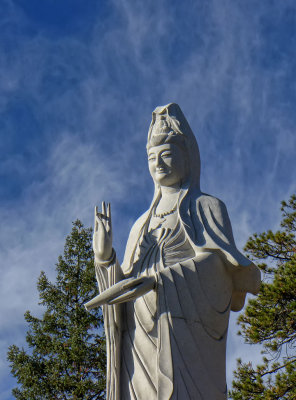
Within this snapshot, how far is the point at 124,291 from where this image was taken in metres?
6.11

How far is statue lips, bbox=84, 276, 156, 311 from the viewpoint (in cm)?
607

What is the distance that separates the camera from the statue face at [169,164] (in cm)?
721

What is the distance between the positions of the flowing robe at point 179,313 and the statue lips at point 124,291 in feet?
0.50

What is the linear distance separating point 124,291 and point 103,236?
2.34 ft

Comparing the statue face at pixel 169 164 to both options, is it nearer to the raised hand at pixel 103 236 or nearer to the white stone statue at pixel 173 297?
the white stone statue at pixel 173 297

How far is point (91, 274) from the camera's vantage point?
55.6ft

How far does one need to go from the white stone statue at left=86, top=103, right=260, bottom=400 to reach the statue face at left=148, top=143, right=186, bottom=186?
8.1 inches

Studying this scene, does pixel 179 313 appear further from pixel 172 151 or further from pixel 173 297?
pixel 172 151

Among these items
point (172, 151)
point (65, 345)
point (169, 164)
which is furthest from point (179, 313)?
point (65, 345)

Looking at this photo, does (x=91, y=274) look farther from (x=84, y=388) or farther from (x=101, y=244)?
(x=101, y=244)

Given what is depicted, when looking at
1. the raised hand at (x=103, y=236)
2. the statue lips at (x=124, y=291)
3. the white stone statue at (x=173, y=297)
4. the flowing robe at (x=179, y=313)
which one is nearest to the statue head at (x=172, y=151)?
the white stone statue at (x=173, y=297)

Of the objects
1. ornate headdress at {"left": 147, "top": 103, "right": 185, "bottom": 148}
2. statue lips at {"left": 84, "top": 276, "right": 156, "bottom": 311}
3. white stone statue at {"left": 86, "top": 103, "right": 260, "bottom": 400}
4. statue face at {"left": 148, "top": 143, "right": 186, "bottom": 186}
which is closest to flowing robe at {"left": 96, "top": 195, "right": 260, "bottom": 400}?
white stone statue at {"left": 86, "top": 103, "right": 260, "bottom": 400}

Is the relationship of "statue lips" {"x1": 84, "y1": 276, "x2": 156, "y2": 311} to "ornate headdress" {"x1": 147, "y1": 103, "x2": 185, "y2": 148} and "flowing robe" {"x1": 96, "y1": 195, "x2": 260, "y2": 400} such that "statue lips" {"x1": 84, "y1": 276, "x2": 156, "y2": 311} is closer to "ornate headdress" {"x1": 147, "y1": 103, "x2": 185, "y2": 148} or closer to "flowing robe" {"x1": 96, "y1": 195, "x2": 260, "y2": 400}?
"flowing robe" {"x1": 96, "y1": 195, "x2": 260, "y2": 400}

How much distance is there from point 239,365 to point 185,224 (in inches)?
376
